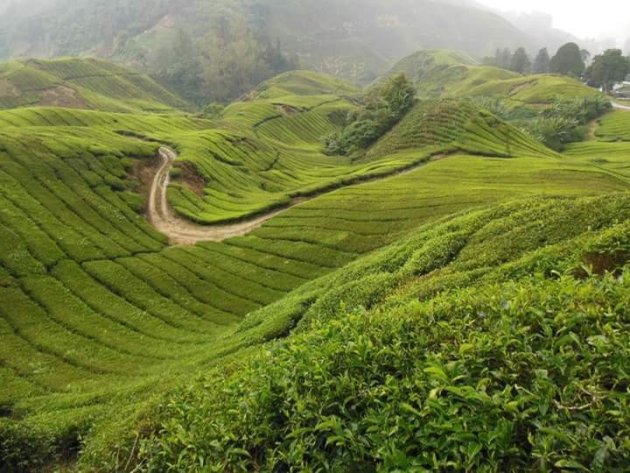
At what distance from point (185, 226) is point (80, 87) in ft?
337

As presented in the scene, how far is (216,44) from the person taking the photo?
602 feet

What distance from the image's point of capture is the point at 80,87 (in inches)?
4643

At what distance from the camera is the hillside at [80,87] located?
10406 centimetres

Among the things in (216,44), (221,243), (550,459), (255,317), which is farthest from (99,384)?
(216,44)

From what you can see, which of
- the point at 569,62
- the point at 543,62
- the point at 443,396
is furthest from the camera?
the point at 543,62

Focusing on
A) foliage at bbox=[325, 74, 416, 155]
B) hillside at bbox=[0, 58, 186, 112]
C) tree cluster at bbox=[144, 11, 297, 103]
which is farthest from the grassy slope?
hillside at bbox=[0, 58, 186, 112]

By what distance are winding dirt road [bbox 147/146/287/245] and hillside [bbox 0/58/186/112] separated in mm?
77480

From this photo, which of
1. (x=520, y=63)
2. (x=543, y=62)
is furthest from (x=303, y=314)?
(x=520, y=63)

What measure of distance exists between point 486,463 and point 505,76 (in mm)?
165603

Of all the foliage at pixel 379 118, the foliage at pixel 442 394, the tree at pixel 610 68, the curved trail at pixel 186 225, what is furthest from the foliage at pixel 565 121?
the foliage at pixel 442 394

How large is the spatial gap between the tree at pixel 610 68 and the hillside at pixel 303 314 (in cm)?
9032

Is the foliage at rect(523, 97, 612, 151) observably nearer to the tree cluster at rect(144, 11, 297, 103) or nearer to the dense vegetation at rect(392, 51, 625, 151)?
the dense vegetation at rect(392, 51, 625, 151)

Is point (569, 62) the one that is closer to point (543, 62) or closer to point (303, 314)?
point (543, 62)

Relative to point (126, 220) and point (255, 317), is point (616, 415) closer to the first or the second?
point (255, 317)
